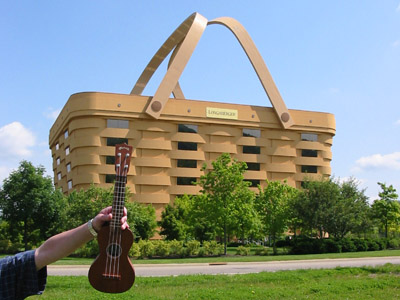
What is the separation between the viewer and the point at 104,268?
3.69 metres

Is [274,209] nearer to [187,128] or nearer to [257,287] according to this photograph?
[187,128]

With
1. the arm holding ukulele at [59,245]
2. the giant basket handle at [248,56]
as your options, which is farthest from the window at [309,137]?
the arm holding ukulele at [59,245]

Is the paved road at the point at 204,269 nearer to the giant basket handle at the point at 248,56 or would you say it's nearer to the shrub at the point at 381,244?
the shrub at the point at 381,244

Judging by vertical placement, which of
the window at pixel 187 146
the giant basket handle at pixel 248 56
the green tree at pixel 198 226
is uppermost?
the giant basket handle at pixel 248 56

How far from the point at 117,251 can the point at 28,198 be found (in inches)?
1563

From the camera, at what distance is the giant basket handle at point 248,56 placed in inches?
2469

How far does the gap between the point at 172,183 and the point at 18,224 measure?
2446cm

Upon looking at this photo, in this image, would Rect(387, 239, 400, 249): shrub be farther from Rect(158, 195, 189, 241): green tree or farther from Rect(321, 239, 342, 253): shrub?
Rect(158, 195, 189, 241): green tree

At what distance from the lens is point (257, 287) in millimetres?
12234

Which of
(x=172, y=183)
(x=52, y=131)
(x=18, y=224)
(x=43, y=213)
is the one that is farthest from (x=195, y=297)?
(x=52, y=131)

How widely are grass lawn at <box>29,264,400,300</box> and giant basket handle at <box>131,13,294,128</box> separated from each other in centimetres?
4903

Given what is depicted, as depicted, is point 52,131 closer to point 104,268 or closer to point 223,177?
point 223,177

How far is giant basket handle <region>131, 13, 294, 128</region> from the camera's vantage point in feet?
206

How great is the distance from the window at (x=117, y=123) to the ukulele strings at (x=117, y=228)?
60154mm
